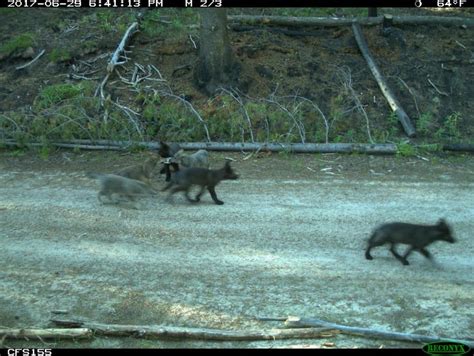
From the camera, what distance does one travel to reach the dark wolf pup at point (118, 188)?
11.1 metres

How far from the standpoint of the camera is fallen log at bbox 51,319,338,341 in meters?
7.27

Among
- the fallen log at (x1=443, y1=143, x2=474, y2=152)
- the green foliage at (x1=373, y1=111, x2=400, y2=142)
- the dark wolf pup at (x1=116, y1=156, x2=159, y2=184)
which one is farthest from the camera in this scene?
the green foliage at (x1=373, y1=111, x2=400, y2=142)

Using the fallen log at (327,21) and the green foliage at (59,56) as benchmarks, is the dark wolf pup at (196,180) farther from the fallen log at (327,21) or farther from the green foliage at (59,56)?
the fallen log at (327,21)

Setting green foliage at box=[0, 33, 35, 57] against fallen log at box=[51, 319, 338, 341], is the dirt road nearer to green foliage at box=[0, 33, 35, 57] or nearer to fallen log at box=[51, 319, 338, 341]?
fallen log at box=[51, 319, 338, 341]

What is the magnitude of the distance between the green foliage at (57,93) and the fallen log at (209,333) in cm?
1005

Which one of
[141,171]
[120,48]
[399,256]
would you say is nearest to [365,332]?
[399,256]

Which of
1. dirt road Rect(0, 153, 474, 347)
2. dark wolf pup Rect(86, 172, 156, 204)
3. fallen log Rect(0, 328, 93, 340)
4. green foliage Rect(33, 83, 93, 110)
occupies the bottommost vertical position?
fallen log Rect(0, 328, 93, 340)

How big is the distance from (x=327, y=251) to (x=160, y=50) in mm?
10727

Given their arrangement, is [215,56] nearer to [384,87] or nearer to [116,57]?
[116,57]

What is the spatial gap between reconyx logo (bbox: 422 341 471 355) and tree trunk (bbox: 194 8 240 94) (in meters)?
10.7

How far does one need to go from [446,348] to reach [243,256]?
3233 millimetres

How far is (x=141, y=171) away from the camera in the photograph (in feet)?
40.0

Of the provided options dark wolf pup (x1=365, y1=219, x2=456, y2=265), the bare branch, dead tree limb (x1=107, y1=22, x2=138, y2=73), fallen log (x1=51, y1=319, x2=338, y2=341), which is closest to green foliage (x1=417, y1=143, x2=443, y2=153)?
dark wolf pup (x1=365, y1=219, x2=456, y2=265)

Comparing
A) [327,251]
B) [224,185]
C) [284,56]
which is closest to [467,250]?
[327,251]
